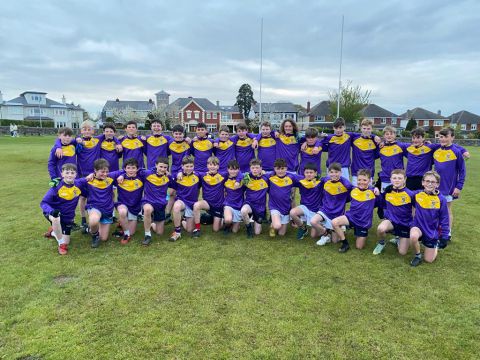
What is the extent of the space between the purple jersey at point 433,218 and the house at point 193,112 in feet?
207

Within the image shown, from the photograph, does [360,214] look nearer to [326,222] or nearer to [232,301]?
[326,222]

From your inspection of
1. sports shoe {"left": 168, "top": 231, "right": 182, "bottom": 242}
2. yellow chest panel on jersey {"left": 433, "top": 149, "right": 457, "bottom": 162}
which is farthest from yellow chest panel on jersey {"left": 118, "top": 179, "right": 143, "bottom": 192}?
yellow chest panel on jersey {"left": 433, "top": 149, "right": 457, "bottom": 162}

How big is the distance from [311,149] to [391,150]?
4.72 feet

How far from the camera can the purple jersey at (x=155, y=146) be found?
6.99 m

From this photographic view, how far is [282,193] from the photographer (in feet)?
20.1

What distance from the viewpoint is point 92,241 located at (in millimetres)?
5633

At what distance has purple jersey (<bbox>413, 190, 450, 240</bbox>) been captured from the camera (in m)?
4.94

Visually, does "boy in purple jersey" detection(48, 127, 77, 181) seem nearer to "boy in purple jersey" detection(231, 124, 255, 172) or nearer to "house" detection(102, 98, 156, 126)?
"boy in purple jersey" detection(231, 124, 255, 172)

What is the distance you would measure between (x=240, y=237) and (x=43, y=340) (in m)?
3.44

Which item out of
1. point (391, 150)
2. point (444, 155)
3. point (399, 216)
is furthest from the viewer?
point (391, 150)

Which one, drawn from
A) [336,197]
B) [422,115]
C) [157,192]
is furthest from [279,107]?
[157,192]

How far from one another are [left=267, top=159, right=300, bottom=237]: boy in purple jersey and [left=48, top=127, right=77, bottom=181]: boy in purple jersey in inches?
147

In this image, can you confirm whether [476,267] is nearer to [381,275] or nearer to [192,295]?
[381,275]

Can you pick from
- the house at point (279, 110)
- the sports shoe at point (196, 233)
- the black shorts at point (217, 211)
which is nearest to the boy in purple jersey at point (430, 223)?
the black shorts at point (217, 211)
